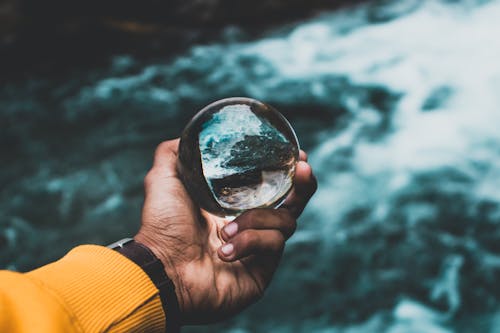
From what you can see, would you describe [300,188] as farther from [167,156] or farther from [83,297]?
[83,297]

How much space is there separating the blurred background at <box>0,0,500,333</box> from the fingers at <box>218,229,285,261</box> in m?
2.05

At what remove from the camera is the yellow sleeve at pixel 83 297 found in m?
1.18

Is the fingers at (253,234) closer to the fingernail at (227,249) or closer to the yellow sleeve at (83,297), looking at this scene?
the fingernail at (227,249)

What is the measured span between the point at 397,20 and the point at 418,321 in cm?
516

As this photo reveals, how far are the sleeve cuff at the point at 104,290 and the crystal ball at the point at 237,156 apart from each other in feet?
1.07

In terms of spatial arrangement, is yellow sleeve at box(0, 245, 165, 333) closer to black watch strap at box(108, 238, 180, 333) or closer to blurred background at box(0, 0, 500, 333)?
black watch strap at box(108, 238, 180, 333)

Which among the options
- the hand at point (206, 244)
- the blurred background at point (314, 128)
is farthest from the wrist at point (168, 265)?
the blurred background at point (314, 128)

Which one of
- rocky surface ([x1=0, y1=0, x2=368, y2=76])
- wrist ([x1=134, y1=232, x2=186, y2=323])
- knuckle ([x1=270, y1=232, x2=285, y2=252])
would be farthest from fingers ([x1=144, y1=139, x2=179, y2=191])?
rocky surface ([x1=0, y1=0, x2=368, y2=76])

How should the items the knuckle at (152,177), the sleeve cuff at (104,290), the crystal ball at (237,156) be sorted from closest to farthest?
the sleeve cuff at (104,290) → the crystal ball at (237,156) → the knuckle at (152,177)

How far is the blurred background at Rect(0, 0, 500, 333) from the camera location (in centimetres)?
381

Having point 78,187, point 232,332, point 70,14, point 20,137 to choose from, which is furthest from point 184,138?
point 70,14

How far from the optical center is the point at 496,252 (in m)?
3.91

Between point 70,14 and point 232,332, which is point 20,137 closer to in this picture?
point 70,14

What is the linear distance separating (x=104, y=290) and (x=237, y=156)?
53 centimetres
